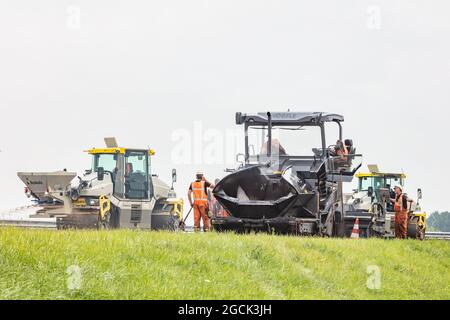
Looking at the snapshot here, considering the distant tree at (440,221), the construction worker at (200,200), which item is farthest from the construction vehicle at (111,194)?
the distant tree at (440,221)

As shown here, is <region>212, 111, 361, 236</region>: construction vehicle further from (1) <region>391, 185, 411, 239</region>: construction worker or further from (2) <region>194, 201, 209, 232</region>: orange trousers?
(1) <region>391, 185, 411, 239</region>: construction worker

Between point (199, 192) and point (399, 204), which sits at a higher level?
point (199, 192)

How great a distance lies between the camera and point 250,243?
14.3 metres

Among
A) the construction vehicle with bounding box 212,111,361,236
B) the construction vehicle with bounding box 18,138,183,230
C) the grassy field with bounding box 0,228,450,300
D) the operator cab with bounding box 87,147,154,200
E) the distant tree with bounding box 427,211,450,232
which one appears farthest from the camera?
the distant tree with bounding box 427,211,450,232

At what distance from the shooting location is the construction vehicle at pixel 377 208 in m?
22.3

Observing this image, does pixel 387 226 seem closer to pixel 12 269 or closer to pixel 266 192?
pixel 266 192

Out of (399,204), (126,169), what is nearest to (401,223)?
(399,204)

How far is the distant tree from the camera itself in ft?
296

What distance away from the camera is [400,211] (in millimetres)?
23359

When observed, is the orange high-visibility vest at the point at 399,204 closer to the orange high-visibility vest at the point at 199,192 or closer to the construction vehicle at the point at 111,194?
the orange high-visibility vest at the point at 199,192

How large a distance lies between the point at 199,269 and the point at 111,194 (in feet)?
47.0

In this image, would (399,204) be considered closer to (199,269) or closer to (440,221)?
(199,269)

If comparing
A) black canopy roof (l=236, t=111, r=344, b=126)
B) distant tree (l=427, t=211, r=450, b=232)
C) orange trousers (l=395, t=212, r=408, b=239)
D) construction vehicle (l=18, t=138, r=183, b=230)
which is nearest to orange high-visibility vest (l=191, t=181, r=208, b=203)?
black canopy roof (l=236, t=111, r=344, b=126)

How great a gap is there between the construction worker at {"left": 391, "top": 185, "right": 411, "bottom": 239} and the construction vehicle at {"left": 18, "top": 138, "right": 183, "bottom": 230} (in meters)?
6.66
